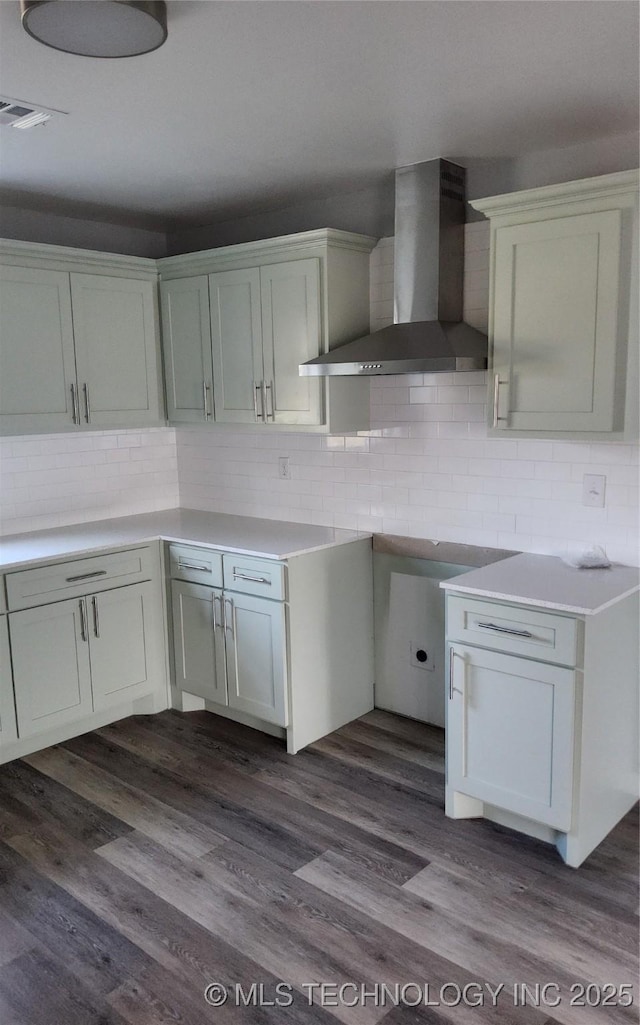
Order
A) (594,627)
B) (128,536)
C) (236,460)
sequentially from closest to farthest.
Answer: (594,627) → (128,536) → (236,460)

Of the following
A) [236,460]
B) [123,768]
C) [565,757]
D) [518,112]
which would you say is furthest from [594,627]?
[236,460]

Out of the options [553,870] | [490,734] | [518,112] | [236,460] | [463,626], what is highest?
[518,112]

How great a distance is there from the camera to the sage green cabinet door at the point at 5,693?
3.30 meters

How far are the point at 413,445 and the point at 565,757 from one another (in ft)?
5.26

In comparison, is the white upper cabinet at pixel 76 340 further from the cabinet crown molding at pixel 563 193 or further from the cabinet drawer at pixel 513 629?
the cabinet drawer at pixel 513 629

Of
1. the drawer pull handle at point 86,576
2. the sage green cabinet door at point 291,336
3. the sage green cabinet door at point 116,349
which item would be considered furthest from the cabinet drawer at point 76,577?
the sage green cabinet door at point 291,336

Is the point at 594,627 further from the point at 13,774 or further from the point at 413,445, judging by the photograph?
the point at 13,774

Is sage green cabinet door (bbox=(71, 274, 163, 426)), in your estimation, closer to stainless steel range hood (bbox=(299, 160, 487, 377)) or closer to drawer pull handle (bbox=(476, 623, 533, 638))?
stainless steel range hood (bbox=(299, 160, 487, 377))

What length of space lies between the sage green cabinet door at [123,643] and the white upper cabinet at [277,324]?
3.41 ft

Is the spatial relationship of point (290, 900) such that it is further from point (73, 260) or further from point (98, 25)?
point (73, 260)

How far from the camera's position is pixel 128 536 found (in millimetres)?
3828

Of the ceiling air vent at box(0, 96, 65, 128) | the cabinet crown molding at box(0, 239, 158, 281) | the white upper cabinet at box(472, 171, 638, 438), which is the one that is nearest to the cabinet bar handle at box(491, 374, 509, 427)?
the white upper cabinet at box(472, 171, 638, 438)

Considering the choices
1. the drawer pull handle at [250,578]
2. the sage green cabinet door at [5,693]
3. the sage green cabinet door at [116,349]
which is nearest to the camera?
the sage green cabinet door at [5,693]

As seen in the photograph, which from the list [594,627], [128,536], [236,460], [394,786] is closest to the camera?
[594,627]
